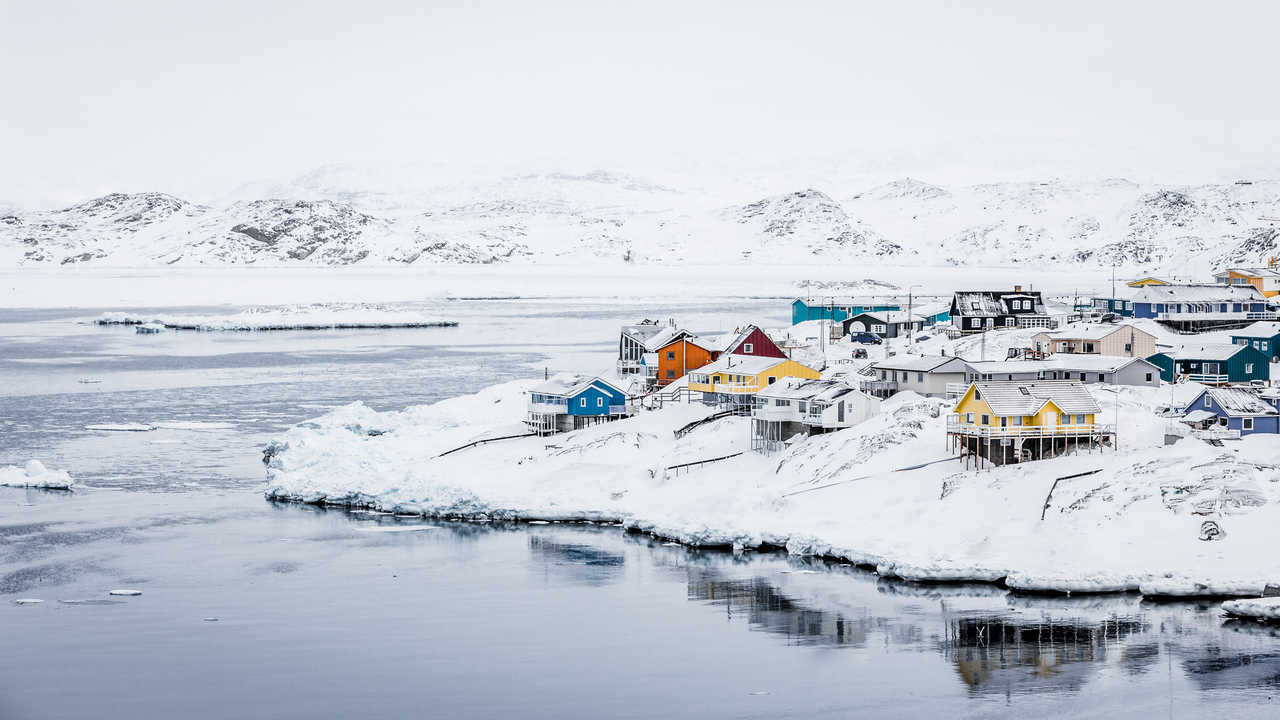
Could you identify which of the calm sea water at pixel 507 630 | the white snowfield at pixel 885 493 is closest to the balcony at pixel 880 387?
the white snowfield at pixel 885 493

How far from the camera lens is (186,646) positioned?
885 inches

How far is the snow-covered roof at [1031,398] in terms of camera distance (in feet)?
100

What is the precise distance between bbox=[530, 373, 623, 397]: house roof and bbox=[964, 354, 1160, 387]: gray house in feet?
34.2

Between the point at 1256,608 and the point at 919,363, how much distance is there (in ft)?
54.0

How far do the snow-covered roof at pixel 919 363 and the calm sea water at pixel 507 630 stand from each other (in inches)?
455

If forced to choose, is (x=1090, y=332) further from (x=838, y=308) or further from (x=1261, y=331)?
(x=838, y=308)

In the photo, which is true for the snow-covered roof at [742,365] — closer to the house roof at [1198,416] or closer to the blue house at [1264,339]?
the house roof at [1198,416]

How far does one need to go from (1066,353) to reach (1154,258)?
163 metres

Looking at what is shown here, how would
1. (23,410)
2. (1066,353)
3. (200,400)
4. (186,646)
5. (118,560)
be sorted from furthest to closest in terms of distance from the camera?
1. (200,400)
2. (23,410)
3. (1066,353)
4. (118,560)
5. (186,646)

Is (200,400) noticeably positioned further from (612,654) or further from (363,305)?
(363,305)

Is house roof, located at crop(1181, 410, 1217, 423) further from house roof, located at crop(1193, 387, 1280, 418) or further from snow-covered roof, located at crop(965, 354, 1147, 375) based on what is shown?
snow-covered roof, located at crop(965, 354, 1147, 375)

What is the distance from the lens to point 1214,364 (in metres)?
41.4

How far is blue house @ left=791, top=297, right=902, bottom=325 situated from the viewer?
225 ft

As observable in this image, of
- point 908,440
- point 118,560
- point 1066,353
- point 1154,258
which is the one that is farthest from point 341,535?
point 1154,258
